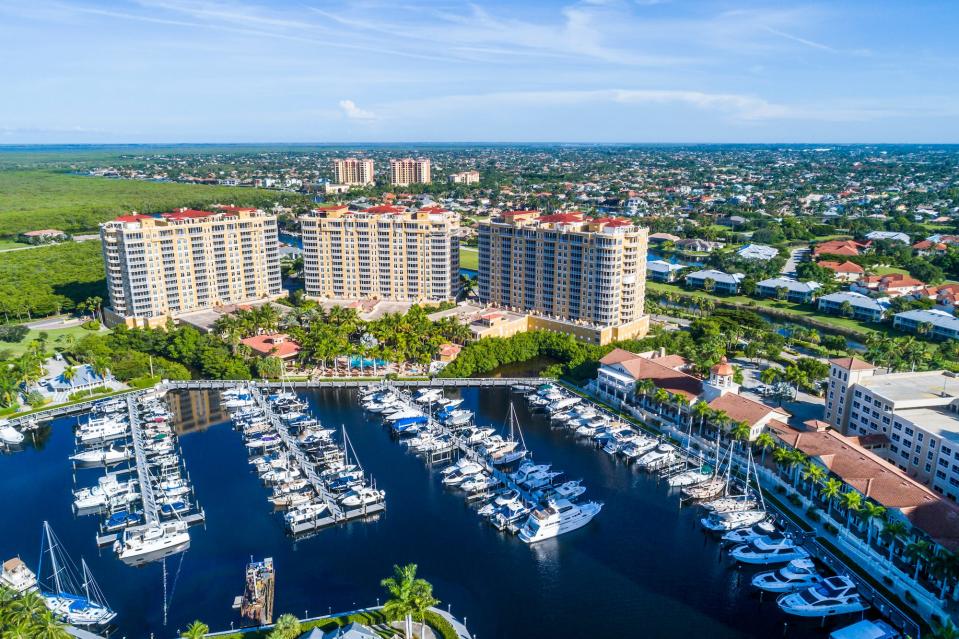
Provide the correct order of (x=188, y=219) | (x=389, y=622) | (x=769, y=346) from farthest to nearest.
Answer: (x=188, y=219) → (x=769, y=346) → (x=389, y=622)

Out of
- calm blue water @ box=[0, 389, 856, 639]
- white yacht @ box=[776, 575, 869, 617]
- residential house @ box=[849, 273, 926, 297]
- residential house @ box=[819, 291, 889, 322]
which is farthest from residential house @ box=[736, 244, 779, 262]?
white yacht @ box=[776, 575, 869, 617]

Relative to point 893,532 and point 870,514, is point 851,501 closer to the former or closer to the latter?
point 870,514

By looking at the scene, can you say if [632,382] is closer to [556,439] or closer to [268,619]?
[556,439]

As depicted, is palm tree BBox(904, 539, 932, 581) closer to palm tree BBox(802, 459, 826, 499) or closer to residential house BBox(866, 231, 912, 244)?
palm tree BBox(802, 459, 826, 499)

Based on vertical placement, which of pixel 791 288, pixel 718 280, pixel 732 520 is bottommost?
pixel 732 520

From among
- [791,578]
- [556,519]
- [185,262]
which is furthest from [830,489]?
[185,262]

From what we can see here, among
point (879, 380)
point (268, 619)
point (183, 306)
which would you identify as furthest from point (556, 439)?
point (183, 306)
